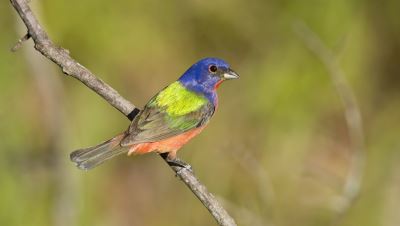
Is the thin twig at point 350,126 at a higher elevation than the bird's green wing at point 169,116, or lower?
lower

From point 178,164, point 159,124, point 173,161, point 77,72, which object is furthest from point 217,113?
point 77,72

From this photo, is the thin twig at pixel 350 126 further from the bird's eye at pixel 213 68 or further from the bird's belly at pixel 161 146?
the bird's belly at pixel 161 146

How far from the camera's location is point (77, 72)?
183 inches

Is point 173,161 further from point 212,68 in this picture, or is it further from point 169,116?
point 212,68

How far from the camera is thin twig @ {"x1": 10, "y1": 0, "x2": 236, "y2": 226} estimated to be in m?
4.41

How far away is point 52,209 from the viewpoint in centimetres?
704

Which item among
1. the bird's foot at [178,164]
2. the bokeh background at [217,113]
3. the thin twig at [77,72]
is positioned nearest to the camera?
the thin twig at [77,72]

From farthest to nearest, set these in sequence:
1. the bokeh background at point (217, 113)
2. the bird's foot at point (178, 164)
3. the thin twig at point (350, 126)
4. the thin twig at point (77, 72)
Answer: the bokeh background at point (217, 113)
the thin twig at point (350, 126)
the bird's foot at point (178, 164)
the thin twig at point (77, 72)

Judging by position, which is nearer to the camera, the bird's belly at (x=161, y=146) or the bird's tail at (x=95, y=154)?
the bird's tail at (x=95, y=154)

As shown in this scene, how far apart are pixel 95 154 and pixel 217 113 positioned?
9.25 ft

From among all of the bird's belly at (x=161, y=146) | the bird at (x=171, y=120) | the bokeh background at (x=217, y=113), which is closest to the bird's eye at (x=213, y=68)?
the bird at (x=171, y=120)

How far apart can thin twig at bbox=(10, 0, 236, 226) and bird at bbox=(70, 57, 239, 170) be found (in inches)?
14.1

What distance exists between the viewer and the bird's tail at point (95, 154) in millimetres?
5059

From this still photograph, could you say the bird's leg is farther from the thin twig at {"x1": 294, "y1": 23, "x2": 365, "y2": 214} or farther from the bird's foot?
the thin twig at {"x1": 294, "y1": 23, "x2": 365, "y2": 214}
